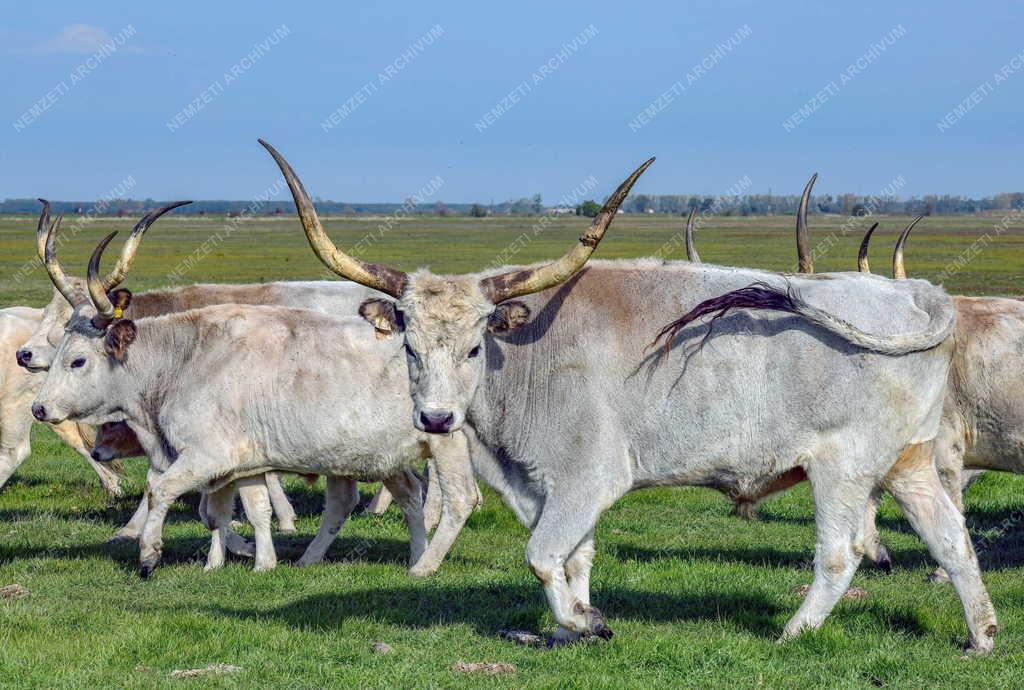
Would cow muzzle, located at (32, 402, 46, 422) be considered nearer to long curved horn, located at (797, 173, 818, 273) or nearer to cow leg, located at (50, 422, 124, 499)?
cow leg, located at (50, 422, 124, 499)

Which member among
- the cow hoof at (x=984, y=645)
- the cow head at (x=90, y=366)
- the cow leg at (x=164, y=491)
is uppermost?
the cow head at (x=90, y=366)

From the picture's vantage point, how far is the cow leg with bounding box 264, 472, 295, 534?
11.5 metres

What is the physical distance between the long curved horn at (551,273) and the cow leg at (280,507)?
518 centimetres

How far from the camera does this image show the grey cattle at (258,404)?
378 inches

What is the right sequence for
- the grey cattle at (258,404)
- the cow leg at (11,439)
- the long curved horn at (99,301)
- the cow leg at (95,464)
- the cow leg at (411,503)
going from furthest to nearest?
1. the cow leg at (95,464)
2. the cow leg at (11,439)
3. the long curved horn at (99,301)
4. the cow leg at (411,503)
5. the grey cattle at (258,404)

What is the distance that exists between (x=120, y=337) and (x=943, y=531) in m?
6.52

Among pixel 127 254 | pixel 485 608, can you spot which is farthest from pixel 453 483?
pixel 127 254

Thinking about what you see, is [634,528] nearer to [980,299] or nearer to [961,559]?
[980,299]

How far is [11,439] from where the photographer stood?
12.3 meters

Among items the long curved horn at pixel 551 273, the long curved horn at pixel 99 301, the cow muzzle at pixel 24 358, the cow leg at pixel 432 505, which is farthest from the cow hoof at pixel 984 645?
the cow muzzle at pixel 24 358

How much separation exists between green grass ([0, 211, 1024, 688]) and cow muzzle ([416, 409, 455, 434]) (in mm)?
1306

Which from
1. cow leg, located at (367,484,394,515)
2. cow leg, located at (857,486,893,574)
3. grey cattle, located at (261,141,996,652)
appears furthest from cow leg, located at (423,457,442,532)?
grey cattle, located at (261,141,996,652)

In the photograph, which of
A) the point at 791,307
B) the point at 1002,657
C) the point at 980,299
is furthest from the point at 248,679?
the point at 980,299

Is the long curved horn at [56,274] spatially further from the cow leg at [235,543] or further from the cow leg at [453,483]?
the cow leg at [453,483]
